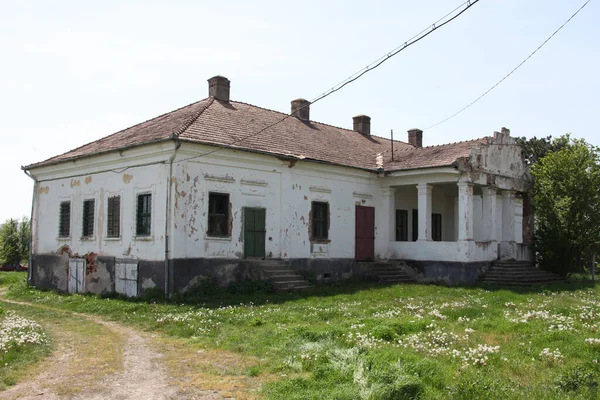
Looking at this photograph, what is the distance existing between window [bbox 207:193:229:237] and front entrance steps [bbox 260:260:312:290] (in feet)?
5.80

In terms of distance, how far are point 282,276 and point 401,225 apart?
8.29 metres

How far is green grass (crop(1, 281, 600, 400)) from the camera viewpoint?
684 cm

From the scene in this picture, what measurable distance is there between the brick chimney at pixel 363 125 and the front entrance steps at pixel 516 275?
35.3 ft

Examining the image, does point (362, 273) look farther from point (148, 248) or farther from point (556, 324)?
point (556, 324)

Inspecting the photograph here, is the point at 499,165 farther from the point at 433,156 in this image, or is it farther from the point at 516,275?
the point at 516,275

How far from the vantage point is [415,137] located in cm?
3228

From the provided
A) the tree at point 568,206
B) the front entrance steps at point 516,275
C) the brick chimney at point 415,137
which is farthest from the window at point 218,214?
the brick chimney at point 415,137

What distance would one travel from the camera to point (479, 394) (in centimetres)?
640

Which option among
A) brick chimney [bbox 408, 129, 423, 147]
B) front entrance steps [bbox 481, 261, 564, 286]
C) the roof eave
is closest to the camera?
the roof eave

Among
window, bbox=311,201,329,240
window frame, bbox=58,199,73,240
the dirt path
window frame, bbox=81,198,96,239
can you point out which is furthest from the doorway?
the dirt path

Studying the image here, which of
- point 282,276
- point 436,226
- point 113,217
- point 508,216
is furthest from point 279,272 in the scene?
point 508,216

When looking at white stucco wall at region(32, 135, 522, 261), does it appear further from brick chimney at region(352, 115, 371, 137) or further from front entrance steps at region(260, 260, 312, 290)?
brick chimney at region(352, 115, 371, 137)

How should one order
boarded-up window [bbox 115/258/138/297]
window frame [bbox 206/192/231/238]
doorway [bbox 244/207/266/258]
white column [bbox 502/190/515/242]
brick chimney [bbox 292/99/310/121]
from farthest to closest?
brick chimney [bbox 292/99/310/121]
white column [bbox 502/190/515/242]
doorway [bbox 244/207/266/258]
window frame [bbox 206/192/231/238]
boarded-up window [bbox 115/258/138/297]

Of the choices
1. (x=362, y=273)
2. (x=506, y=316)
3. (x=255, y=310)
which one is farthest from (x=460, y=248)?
(x=255, y=310)
